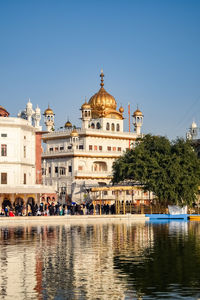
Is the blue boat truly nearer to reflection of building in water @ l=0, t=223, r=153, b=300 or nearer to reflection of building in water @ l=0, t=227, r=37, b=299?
reflection of building in water @ l=0, t=223, r=153, b=300

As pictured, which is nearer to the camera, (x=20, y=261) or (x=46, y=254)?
(x=20, y=261)

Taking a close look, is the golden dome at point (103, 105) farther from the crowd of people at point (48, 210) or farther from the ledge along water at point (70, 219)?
the ledge along water at point (70, 219)

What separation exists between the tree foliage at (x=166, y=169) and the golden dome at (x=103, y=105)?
105ft

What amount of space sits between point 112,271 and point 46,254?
5816 mm

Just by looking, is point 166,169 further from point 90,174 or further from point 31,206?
point 90,174

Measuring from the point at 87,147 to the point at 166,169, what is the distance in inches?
1257

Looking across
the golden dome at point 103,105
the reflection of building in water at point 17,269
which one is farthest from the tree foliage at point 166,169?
the golden dome at point 103,105

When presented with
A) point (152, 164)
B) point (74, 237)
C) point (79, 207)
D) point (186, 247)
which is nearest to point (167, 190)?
point (152, 164)

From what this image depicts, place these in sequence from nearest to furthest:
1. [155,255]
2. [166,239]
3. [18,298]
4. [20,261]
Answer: [18,298]
[20,261]
[155,255]
[166,239]

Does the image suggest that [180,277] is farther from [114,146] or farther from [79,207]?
[114,146]

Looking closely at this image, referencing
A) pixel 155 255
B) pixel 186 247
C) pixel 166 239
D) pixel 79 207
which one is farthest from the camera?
pixel 79 207

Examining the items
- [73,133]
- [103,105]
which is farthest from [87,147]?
[103,105]

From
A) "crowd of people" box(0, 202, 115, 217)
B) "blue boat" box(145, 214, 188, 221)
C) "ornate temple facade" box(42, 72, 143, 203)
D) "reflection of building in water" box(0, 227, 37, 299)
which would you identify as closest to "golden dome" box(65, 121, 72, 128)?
"ornate temple facade" box(42, 72, 143, 203)

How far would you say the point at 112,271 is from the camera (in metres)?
21.5
